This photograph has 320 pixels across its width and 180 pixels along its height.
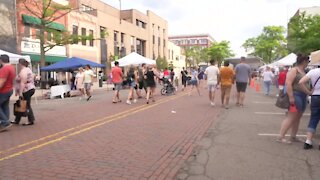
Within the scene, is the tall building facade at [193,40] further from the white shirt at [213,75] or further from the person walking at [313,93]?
the person walking at [313,93]

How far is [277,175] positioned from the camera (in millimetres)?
5090

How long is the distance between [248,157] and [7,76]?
5816 mm

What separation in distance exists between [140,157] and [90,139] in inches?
72.7

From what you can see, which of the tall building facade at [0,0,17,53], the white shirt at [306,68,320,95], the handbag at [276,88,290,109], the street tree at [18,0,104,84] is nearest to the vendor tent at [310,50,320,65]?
the handbag at [276,88,290,109]

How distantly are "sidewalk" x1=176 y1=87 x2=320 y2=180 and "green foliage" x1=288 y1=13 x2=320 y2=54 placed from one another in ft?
74.1

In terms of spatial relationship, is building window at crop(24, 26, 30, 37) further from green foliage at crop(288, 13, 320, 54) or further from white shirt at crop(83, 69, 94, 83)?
green foliage at crop(288, 13, 320, 54)

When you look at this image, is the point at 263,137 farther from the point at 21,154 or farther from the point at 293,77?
the point at 21,154

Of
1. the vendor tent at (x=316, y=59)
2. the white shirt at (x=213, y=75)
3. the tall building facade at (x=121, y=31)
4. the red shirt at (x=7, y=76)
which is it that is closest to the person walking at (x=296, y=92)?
the red shirt at (x=7, y=76)

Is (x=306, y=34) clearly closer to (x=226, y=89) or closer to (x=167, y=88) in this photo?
(x=167, y=88)

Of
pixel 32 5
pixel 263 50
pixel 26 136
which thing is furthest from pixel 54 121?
pixel 263 50

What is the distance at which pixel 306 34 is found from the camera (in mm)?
31547

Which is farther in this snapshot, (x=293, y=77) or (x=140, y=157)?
(x=293, y=77)

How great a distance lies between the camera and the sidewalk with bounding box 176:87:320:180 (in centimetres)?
515

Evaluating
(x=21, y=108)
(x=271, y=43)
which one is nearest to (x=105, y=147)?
(x=21, y=108)
